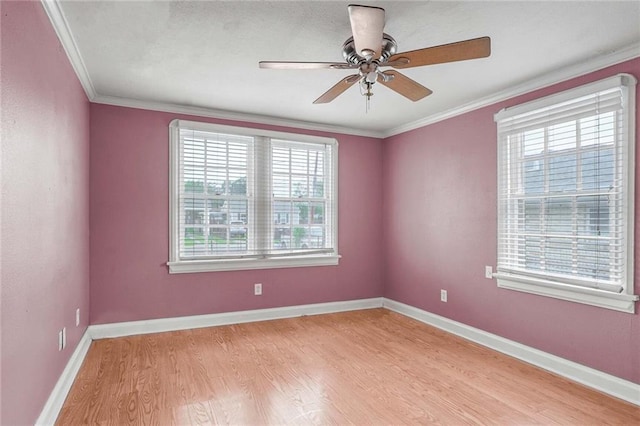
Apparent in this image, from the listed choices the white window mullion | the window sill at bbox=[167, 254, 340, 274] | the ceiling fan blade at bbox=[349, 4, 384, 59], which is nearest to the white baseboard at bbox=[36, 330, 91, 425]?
the window sill at bbox=[167, 254, 340, 274]

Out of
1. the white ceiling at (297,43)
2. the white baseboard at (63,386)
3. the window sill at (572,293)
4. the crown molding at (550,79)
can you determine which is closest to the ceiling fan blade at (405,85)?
the white ceiling at (297,43)

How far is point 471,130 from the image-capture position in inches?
145

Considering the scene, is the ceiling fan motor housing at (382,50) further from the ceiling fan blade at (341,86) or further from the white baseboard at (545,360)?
the white baseboard at (545,360)

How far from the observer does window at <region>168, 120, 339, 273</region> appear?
3.88m

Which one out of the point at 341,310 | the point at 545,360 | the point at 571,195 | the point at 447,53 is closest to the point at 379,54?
the point at 447,53

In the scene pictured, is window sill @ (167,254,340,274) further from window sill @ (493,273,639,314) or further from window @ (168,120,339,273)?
window sill @ (493,273,639,314)

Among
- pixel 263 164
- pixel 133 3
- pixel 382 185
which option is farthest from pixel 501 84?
pixel 133 3

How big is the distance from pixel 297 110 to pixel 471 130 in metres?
1.81

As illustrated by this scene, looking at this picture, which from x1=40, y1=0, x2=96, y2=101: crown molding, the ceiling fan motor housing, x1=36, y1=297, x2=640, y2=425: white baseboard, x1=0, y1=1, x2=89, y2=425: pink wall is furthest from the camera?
x1=36, y1=297, x2=640, y2=425: white baseboard

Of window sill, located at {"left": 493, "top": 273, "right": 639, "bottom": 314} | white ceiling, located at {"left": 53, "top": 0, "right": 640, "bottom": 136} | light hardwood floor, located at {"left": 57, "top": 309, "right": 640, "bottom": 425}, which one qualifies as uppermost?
Result: white ceiling, located at {"left": 53, "top": 0, "right": 640, "bottom": 136}

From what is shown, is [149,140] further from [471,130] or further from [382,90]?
[471,130]

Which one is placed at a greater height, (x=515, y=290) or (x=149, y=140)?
(x=149, y=140)

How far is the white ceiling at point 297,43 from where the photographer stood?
2.03m

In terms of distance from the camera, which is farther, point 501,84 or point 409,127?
point 409,127
